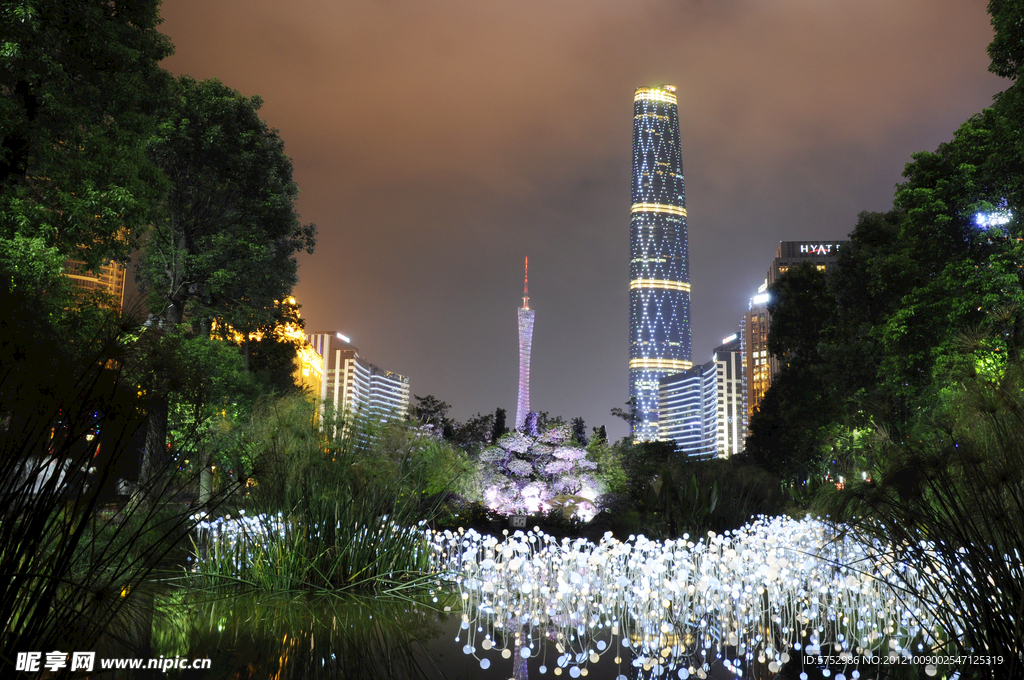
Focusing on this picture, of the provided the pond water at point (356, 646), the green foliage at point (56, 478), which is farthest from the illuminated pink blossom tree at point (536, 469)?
the green foliage at point (56, 478)

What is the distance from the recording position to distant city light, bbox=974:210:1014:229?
1431cm

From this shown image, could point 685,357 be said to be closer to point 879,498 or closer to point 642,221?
point 642,221

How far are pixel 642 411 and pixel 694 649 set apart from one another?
18437cm

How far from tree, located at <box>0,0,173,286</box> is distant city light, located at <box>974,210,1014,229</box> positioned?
16241mm

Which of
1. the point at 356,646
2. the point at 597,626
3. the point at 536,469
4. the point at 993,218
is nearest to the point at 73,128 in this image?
the point at 356,646

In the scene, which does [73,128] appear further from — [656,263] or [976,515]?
[656,263]

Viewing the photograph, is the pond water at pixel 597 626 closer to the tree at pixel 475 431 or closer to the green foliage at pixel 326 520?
the green foliage at pixel 326 520

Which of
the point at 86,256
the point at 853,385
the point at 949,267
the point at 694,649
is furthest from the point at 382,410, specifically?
the point at 853,385

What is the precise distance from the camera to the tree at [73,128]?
920 cm

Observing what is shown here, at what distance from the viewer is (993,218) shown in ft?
48.1

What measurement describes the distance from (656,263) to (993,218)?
17026 centimetres

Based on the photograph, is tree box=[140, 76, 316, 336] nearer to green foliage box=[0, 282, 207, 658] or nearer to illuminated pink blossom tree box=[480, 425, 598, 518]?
illuminated pink blossom tree box=[480, 425, 598, 518]

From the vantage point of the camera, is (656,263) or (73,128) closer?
(73,128)

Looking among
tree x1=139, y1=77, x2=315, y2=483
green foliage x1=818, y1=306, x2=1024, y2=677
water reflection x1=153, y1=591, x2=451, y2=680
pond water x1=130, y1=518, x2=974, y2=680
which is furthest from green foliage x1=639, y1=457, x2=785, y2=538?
tree x1=139, y1=77, x2=315, y2=483
